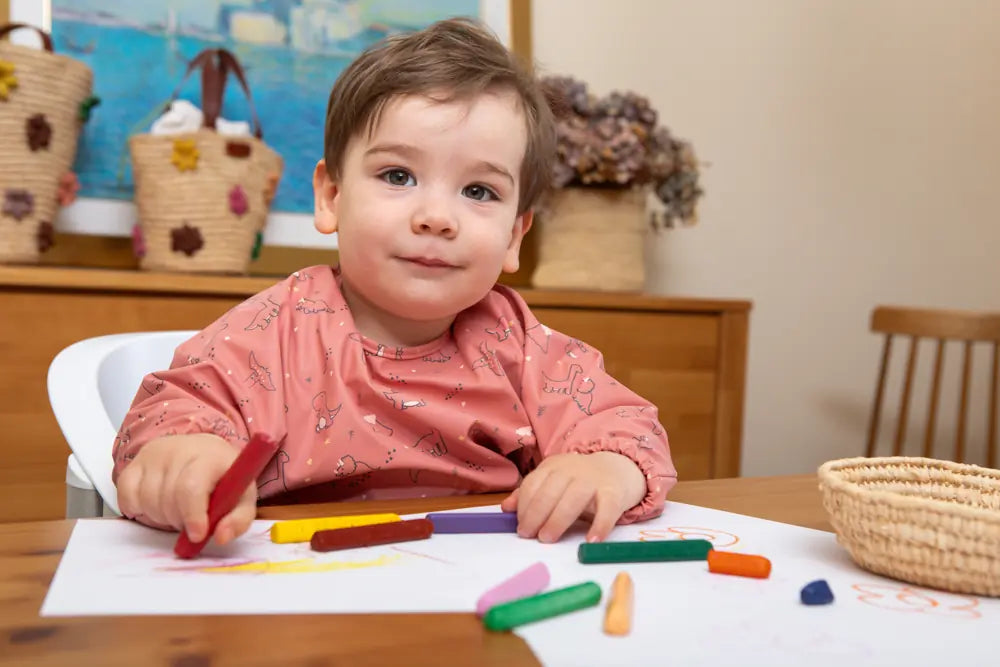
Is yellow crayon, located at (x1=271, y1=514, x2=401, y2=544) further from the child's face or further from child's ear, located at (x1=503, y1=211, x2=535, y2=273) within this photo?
child's ear, located at (x1=503, y1=211, x2=535, y2=273)

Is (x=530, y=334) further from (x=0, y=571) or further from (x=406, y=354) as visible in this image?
(x=0, y=571)

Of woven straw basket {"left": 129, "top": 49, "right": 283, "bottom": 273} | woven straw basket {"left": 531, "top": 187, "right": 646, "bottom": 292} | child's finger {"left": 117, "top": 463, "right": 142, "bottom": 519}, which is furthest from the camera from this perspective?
woven straw basket {"left": 531, "top": 187, "right": 646, "bottom": 292}

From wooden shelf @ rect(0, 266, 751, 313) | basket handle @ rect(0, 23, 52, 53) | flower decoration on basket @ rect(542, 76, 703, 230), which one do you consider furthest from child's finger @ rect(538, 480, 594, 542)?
basket handle @ rect(0, 23, 52, 53)

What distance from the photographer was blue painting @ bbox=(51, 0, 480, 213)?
1.79 metres

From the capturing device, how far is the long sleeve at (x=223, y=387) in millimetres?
645

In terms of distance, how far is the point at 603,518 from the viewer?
23.2 inches

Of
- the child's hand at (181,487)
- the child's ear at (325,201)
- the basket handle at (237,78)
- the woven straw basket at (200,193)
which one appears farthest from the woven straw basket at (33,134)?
the child's hand at (181,487)

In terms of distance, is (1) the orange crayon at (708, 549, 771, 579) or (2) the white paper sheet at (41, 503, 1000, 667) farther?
(1) the orange crayon at (708, 549, 771, 579)

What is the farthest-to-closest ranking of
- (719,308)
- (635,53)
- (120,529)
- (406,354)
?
(635,53) < (719,308) < (406,354) < (120,529)

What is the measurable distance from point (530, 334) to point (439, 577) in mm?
476

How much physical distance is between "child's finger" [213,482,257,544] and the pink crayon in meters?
0.15

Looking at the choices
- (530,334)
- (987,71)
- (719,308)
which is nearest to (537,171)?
(530,334)

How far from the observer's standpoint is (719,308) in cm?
190

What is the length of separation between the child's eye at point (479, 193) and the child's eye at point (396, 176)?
52mm
